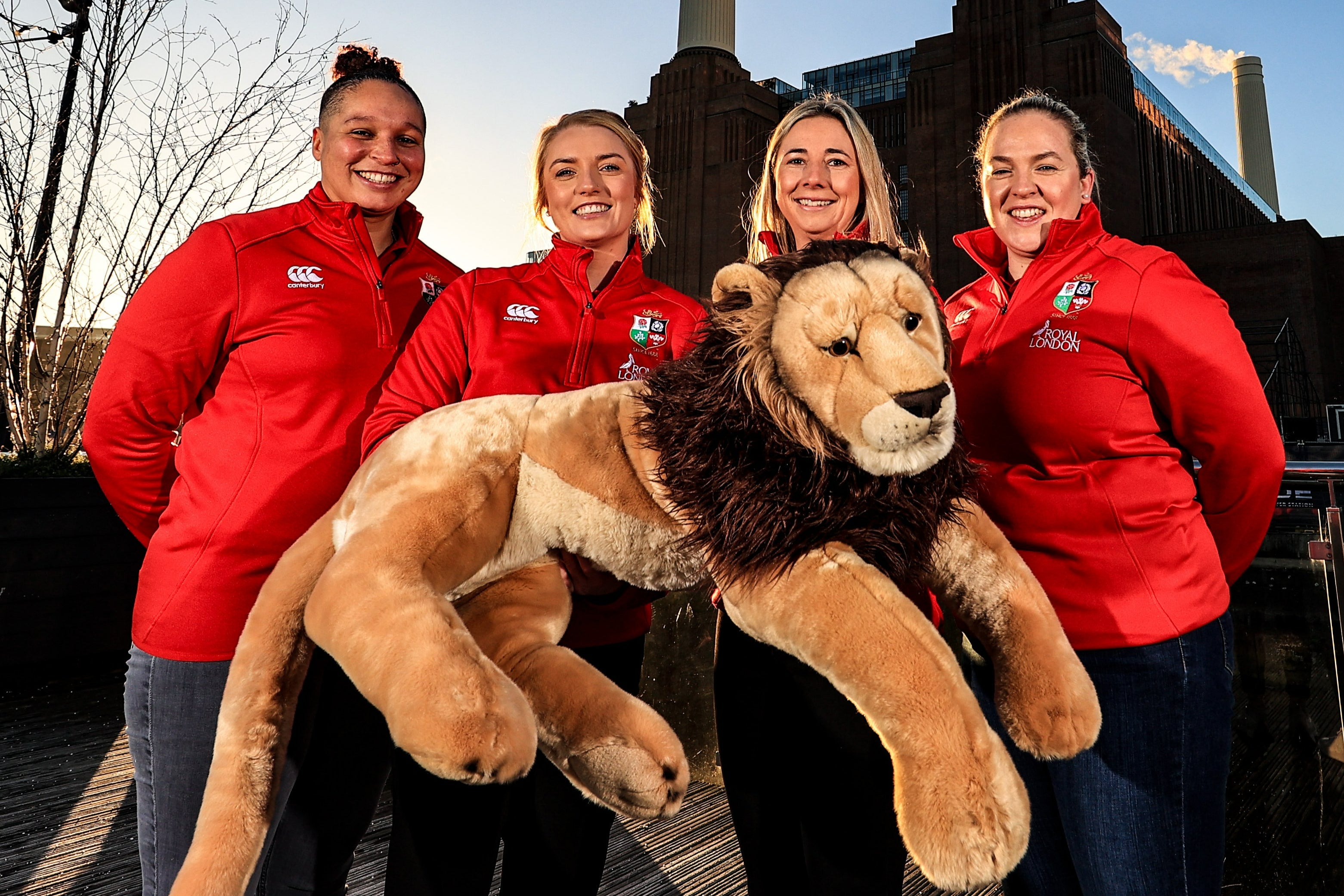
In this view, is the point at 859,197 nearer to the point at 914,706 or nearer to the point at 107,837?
the point at 914,706

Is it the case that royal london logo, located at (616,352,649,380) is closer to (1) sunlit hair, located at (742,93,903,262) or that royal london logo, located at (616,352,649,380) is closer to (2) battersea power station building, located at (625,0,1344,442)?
(1) sunlit hair, located at (742,93,903,262)

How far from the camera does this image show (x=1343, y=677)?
2.54 m

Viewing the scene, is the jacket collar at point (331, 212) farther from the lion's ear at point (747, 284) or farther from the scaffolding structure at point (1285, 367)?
the scaffolding structure at point (1285, 367)

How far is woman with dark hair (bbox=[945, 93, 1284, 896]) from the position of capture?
1.39 m

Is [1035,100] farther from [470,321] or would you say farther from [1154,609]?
[470,321]

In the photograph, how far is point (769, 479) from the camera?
99cm

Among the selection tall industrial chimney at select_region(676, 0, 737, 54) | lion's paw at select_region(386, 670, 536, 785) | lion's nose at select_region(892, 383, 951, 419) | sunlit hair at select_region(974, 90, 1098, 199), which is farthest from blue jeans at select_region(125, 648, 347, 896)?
tall industrial chimney at select_region(676, 0, 737, 54)

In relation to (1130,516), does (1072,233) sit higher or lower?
higher

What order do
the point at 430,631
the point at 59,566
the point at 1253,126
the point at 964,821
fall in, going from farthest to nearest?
the point at 1253,126 → the point at 59,566 → the point at 430,631 → the point at 964,821

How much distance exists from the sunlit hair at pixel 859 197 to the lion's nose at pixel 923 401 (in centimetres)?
88

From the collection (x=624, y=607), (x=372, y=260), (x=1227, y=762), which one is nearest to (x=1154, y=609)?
(x=1227, y=762)

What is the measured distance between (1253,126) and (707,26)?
35.7 metres

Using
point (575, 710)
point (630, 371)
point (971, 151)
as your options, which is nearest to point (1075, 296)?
point (630, 371)

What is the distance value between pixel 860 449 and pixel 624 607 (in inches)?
30.2
